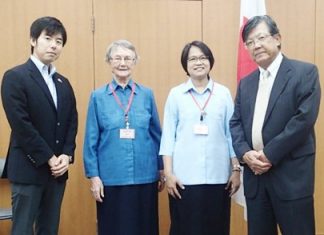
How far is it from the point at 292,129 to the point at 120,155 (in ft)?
3.66

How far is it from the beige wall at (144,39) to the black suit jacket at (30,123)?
109cm

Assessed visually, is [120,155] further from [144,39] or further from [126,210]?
[144,39]

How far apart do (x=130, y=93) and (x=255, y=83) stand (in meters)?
0.85

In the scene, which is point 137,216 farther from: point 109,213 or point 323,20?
point 323,20

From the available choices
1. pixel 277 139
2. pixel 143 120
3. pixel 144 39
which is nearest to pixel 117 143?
pixel 143 120

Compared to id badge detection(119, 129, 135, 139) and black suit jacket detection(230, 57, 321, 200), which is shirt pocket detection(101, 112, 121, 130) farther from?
black suit jacket detection(230, 57, 321, 200)

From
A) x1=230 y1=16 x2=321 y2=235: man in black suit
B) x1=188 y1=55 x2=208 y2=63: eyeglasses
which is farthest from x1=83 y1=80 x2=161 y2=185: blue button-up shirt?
x1=230 y1=16 x2=321 y2=235: man in black suit

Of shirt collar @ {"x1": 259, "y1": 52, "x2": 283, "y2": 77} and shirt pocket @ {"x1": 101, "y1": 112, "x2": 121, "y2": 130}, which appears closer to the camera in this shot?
shirt collar @ {"x1": 259, "y1": 52, "x2": 283, "y2": 77}

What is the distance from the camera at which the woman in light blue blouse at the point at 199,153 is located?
263 centimetres

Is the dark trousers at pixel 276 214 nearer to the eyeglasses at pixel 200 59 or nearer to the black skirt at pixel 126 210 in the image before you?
the black skirt at pixel 126 210

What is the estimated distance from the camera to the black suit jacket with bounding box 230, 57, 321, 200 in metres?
2.16

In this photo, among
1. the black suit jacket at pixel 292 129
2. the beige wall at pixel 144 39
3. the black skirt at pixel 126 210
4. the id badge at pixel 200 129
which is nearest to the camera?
the black suit jacket at pixel 292 129

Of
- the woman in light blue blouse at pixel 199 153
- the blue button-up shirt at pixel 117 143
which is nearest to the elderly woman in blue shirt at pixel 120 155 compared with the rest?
the blue button-up shirt at pixel 117 143

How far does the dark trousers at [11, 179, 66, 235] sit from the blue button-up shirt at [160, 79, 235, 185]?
0.73 meters
